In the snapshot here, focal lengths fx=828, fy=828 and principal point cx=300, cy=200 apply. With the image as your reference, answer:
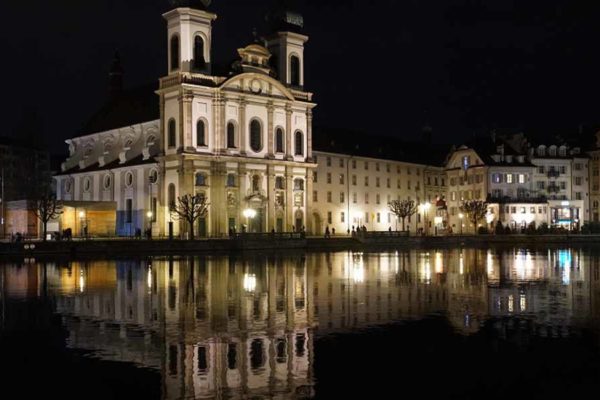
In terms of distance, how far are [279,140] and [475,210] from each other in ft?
105

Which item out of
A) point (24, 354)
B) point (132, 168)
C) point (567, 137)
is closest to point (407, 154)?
point (567, 137)

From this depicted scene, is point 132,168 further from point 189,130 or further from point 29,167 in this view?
point 29,167

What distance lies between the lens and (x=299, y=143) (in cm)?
9975

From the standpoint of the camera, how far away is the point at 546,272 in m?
41.6

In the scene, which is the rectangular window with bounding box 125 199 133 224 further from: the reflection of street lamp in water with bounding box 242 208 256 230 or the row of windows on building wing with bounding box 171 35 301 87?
the row of windows on building wing with bounding box 171 35 301 87

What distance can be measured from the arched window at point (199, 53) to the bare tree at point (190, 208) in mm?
14363

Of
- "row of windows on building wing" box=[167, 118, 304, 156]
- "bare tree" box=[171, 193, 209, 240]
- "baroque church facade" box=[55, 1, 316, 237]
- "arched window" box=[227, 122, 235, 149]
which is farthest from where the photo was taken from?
"arched window" box=[227, 122, 235, 149]

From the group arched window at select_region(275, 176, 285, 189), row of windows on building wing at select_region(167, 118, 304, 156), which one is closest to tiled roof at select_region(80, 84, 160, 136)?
row of windows on building wing at select_region(167, 118, 304, 156)

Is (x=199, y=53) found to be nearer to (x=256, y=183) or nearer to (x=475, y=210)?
(x=256, y=183)

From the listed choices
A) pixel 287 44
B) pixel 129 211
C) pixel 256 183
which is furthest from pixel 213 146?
pixel 287 44

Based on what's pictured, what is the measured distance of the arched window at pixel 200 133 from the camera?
291 ft

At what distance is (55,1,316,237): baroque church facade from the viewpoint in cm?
8888

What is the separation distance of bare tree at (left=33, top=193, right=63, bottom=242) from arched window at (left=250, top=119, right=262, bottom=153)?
22.2m

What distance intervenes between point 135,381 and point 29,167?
383 ft
